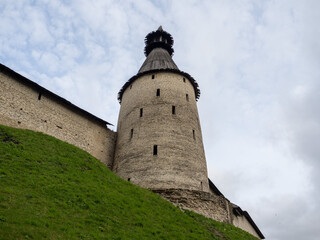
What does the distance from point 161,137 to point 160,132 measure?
0.44m

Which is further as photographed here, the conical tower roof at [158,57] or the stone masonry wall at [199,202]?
the conical tower roof at [158,57]

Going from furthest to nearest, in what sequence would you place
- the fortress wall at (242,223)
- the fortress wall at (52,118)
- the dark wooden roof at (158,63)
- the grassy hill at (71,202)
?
the dark wooden roof at (158,63)
the fortress wall at (242,223)
the fortress wall at (52,118)
the grassy hill at (71,202)

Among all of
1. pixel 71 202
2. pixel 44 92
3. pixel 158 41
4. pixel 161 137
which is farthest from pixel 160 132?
pixel 158 41

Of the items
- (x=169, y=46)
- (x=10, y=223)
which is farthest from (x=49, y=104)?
(x=169, y=46)

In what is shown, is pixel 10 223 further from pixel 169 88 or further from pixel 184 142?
pixel 169 88

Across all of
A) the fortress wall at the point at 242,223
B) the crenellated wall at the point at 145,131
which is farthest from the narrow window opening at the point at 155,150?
the fortress wall at the point at 242,223

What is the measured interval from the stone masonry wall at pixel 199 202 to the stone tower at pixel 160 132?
40.4 inches

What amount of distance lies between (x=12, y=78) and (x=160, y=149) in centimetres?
1023

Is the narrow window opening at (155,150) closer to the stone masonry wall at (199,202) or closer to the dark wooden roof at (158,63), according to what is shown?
the stone masonry wall at (199,202)

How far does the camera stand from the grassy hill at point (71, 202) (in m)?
8.26

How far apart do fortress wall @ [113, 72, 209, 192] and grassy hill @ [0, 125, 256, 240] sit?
3.21m

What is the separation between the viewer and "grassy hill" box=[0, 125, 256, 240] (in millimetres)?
8258

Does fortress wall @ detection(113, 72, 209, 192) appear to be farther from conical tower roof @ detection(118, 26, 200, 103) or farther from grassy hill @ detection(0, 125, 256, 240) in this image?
grassy hill @ detection(0, 125, 256, 240)

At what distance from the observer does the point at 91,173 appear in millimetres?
14258
